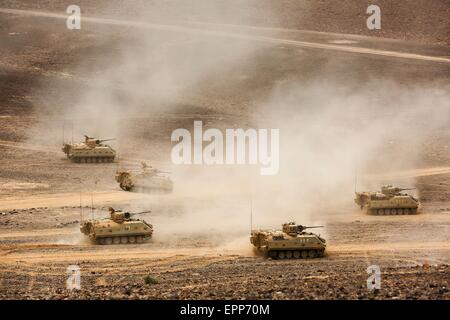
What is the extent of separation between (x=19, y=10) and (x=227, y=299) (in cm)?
7595

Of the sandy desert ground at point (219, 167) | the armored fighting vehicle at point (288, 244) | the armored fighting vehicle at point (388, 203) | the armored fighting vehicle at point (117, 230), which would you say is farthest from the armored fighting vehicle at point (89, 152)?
the armored fighting vehicle at point (288, 244)

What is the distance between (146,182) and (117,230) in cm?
1262

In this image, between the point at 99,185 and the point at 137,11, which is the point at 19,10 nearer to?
the point at 137,11

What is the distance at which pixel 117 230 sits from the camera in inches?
1866

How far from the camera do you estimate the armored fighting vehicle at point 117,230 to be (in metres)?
47.2

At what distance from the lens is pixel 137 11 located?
105 m

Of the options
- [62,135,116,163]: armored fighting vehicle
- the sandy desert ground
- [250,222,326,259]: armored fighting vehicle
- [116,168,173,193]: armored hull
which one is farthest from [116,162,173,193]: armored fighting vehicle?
[250,222,326,259]: armored fighting vehicle

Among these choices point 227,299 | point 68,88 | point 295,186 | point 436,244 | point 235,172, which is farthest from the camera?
point 68,88

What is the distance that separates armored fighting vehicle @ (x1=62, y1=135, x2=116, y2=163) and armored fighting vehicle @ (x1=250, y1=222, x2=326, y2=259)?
25644 millimetres

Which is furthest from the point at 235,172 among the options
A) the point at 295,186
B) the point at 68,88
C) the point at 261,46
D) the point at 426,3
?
the point at 426,3

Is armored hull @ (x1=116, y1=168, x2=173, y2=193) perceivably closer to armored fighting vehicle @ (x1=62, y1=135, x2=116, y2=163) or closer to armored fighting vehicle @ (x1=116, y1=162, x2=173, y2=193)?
armored fighting vehicle @ (x1=116, y1=162, x2=173, y2=193)

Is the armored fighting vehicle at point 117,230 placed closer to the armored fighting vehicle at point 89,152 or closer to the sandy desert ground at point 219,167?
the sandy desert ground at point 219,167

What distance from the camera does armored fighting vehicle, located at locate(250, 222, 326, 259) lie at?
A: 44094 millimetres

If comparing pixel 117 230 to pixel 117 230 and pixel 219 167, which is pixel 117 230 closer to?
pixel 117 230
